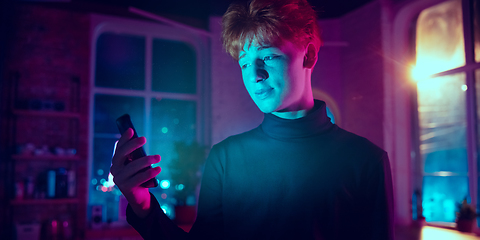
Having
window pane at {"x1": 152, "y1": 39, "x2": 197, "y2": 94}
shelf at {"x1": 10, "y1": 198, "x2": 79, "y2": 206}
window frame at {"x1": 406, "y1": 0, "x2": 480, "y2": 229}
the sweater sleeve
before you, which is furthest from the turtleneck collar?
window pane at {"x1": 152, "y1": 39, "x2": 197, "y2": 94}

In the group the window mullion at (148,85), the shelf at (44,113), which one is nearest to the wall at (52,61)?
the shelf at (44,113)

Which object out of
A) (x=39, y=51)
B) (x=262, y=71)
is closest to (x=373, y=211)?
(x=262, y=71)

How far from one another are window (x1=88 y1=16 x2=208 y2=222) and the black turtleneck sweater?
3078mm

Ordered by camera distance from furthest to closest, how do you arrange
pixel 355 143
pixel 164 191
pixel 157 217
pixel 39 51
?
pixel 164 191 → pixel 39 51 → pixel 355 143 → pixel 157 217

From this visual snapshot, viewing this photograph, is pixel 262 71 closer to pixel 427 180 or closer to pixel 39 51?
pixel 427 180

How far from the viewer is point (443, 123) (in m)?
3.42

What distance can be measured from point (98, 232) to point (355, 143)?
3362mm

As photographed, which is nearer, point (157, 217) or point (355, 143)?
point (157, 217)

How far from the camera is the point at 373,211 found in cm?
73

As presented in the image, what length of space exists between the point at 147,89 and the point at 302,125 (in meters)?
3.64

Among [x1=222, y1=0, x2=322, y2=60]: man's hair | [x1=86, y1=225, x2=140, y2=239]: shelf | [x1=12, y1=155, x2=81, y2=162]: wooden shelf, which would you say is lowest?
[x1=86, y1=225, x2=140, y2=239]: shelf

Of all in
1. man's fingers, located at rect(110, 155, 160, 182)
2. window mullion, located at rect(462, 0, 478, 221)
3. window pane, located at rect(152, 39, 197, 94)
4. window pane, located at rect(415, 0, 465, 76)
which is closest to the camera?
man's fingers, located at rect(110, 155, 160, 182)

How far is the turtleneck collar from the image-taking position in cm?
82

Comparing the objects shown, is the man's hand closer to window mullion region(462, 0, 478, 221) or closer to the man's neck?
the man's neck
